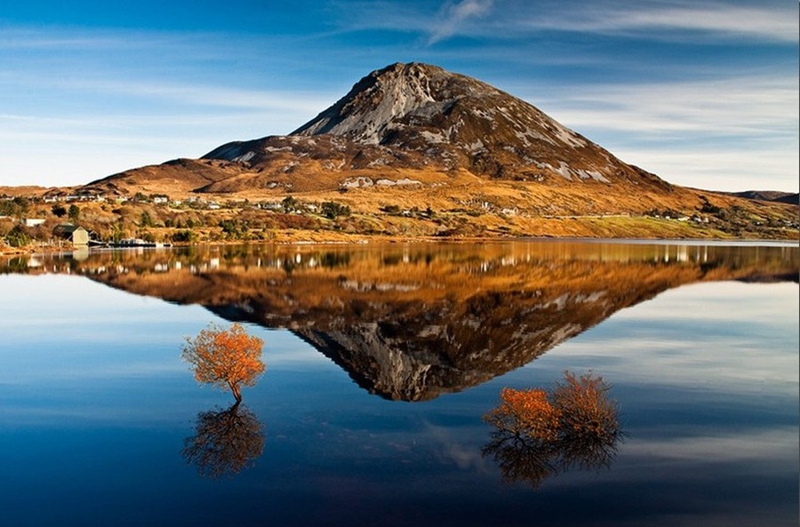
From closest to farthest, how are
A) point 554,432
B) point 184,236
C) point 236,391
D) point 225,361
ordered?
point 554,432 → point 225,361 → point 236,391 → point 184,236

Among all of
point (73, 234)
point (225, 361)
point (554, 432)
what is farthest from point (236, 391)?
point (73, 234)

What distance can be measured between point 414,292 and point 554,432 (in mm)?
48672

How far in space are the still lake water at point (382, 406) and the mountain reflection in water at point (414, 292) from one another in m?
0.45

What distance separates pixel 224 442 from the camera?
28.3 m

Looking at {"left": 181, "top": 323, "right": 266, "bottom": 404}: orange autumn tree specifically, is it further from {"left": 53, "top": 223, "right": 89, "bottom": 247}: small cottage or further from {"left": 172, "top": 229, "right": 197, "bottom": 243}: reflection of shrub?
{"left": 53, "top": 223, "right": 89, "bottom": 247}: small cottage

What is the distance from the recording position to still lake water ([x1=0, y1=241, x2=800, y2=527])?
74.4 ft

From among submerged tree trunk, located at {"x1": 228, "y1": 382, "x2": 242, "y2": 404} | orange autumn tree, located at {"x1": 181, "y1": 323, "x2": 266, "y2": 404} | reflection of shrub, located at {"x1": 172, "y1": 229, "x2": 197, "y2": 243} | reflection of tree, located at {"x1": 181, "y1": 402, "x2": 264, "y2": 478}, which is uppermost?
reflection of shrub, located at {"x1": 172, "y1": 229, "x2": 197, "y2": 243}

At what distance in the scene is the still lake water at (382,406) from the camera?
893 inches

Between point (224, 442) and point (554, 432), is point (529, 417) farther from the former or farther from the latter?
point (224, 442)

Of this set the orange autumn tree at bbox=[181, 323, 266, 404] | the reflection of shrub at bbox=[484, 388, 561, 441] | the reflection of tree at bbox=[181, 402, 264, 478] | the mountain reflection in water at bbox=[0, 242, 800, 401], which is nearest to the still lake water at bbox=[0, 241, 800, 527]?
the reflection of tree at bbox=[181, 402, 264, 478]

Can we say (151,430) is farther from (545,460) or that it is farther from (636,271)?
(636,271)

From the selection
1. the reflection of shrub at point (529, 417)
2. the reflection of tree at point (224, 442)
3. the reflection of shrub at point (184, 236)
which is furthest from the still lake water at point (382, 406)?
the reflection of shrub at point (184, 236)

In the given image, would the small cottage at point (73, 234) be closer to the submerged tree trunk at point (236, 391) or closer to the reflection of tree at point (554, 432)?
the submerged tree trunk at point (236, 391)

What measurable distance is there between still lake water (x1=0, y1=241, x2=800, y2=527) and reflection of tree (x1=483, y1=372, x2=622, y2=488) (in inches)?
20.0
